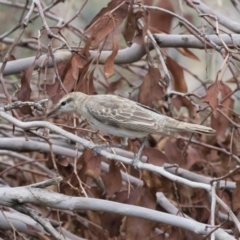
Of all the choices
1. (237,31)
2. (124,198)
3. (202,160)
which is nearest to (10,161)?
(202,160)

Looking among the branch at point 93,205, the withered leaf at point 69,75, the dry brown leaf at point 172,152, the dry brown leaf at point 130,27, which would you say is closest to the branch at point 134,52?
the withered leaf at point 69,75

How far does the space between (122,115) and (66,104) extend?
1.09 ft

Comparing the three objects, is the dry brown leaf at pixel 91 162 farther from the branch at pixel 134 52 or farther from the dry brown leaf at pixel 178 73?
the dry brown leaf at pixel 178 73

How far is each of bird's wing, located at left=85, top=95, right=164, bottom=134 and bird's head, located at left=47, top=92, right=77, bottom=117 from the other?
0.12m

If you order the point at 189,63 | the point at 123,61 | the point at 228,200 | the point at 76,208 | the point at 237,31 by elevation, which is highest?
the point at 237,31

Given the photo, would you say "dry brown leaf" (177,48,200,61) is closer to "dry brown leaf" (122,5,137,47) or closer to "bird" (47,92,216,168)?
"bird" (47,92,216,168)

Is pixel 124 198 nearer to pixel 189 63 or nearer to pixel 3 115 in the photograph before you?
pixel 3 115

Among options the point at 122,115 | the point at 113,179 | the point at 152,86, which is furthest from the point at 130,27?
the point at 113,179

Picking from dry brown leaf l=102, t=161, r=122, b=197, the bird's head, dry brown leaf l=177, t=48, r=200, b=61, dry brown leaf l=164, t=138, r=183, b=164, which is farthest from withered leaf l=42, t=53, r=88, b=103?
dry brown leaf l=164, t=138, r=183, b=164

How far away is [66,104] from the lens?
3.81 m

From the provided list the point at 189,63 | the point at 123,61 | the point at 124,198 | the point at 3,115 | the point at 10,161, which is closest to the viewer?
the point at 3,115

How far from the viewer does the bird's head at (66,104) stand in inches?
148

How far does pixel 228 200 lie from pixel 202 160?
0.50m

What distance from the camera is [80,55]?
357cm
